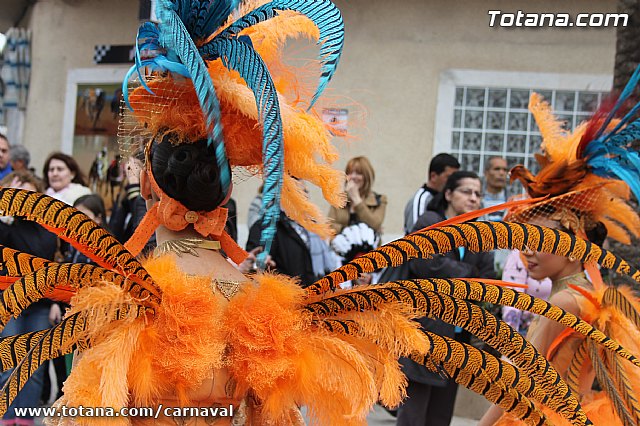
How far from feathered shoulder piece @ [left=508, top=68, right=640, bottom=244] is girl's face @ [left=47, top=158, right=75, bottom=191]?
3.78 metres

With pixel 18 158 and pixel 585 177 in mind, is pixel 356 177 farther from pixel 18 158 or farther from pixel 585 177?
pixel 585 177

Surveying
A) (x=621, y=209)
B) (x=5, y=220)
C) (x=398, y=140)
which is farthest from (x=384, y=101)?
(x=621, y=209)

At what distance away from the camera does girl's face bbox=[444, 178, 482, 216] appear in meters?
5.39

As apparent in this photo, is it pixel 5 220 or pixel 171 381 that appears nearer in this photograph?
pixel 171 381

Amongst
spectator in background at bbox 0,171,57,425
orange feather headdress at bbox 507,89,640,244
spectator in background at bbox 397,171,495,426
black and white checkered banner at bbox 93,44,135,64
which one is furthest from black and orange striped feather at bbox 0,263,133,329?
black and white checkered banner at bbox 93,44,135,64

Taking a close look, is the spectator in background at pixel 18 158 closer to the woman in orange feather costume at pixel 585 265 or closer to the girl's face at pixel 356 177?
the girl's face at pixel 356 177

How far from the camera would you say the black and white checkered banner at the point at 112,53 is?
1197cm

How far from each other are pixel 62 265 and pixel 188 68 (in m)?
0.55

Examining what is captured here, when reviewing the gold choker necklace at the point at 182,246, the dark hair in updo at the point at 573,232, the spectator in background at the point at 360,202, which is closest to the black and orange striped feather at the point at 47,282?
the gold choker necklace at the point at 182,246

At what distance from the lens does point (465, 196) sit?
17.7 ft

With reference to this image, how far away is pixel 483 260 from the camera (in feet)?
18.4

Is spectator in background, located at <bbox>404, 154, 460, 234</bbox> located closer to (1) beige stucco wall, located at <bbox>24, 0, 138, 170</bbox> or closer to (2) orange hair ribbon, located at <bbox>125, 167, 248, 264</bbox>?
(2) orange hair ribbon, located at <bbox>125, 167, 248, 264</bbox>

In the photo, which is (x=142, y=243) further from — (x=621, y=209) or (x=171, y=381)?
(x=621, y=209)

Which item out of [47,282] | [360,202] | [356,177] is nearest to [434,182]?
[360,202]
